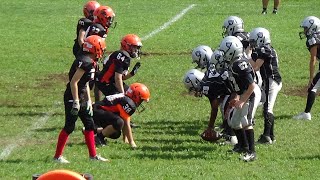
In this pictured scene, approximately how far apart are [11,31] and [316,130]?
562 inches

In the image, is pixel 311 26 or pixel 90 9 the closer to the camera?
pixel 311 26

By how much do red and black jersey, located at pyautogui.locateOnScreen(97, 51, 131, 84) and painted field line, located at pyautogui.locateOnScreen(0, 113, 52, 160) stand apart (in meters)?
1.53

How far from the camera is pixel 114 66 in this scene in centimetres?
1265

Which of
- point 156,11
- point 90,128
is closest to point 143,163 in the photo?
point 90,128

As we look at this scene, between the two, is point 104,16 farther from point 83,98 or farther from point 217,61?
point 83,98

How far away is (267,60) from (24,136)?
13.7 feet

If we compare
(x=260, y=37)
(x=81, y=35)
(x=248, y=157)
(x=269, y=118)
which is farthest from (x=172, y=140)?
(x=81, y=35)

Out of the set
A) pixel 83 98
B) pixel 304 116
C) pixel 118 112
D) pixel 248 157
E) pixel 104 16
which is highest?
pixel 104 16

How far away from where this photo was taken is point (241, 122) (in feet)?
36.8

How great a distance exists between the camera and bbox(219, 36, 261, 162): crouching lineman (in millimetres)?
10938

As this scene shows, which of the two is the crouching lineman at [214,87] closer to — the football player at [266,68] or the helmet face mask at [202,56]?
the helmet face mask at [202,56]

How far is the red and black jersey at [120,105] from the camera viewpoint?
38.9 feet

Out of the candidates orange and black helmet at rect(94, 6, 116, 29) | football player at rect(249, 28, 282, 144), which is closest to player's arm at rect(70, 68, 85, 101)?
football player at rect(249, 28, 282, 144)

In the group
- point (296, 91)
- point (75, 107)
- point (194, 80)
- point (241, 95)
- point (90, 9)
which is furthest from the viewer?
→ point (296, 91)
